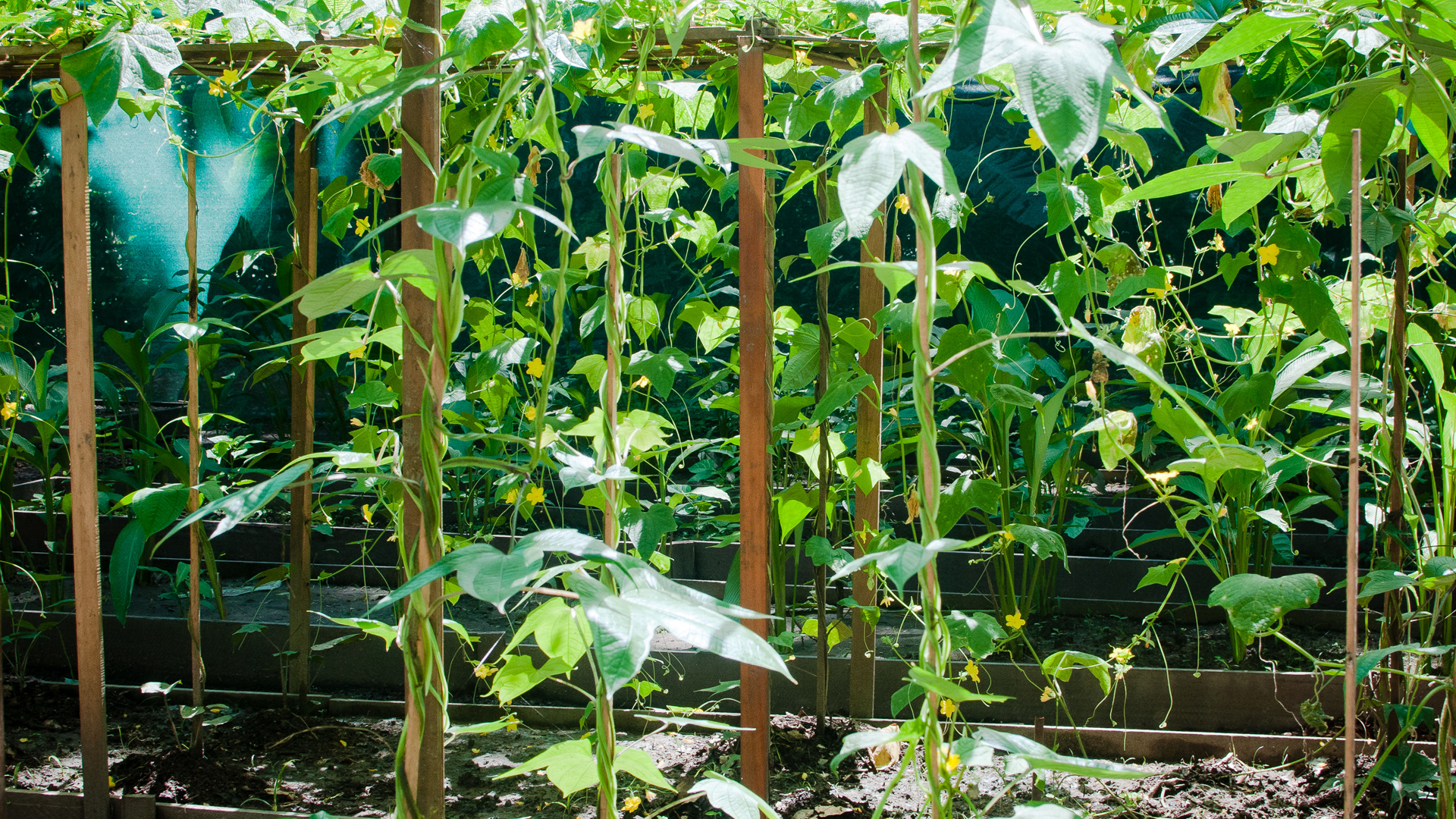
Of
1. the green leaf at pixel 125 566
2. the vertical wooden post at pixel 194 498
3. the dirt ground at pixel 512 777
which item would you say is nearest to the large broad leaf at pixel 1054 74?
the dirt ground at pixel 512 777

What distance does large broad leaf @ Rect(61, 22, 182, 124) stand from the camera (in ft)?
3.48

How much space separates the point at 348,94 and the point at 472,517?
1366 millimetres

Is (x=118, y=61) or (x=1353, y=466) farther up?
(x=118, y=61)

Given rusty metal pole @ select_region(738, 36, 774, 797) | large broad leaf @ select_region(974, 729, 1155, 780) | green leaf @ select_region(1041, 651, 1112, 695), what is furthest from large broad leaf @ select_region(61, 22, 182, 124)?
green leaf @ select_region(1041, 651, 1112, 695)

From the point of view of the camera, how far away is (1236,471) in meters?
1.57

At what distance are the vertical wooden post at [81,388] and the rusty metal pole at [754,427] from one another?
2.76 feet

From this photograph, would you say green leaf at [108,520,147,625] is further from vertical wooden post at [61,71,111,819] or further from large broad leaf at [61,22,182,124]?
large broad leaf at [61,22,182,124]

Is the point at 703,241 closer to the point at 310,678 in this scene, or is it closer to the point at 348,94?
the point at 348,94

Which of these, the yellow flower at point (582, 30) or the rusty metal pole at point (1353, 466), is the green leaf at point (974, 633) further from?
the yellow flower at point (582, 30)

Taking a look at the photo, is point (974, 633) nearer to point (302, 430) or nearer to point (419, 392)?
point (419, 392)

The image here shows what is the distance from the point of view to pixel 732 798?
27.9 inches

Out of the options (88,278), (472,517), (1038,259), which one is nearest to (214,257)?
(472,517)

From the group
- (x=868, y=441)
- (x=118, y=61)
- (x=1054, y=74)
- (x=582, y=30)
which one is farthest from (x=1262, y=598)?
(x=118, y=61)

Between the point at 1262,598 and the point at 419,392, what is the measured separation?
3.29ft
